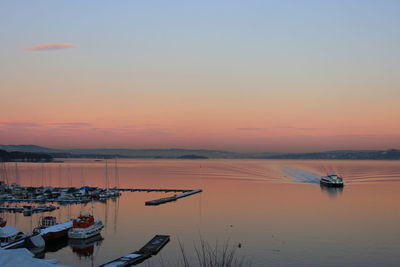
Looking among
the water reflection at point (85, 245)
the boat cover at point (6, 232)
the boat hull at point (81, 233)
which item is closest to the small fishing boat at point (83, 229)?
the boat hull at point (81, 233)

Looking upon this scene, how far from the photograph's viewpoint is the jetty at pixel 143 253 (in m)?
22.5

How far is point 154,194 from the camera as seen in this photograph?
64312 mm

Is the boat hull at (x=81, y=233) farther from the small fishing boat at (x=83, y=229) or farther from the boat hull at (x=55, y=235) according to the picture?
the boat hull at (x=55, y=235)

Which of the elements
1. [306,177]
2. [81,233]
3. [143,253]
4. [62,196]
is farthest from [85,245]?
[306,177]

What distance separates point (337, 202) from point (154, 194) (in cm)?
2811

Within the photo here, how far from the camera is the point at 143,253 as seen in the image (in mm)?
24703

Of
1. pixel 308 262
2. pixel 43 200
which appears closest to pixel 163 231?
pixel 308 262

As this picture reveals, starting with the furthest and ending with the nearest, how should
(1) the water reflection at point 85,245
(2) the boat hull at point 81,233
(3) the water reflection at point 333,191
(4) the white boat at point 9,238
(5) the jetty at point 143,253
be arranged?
Answer: (3) the water reflection at point 333,191 < (2) the boat hull at point 81,233 < (1) the water reflection at point 85,245 < (4) the white boat at point 9,238 < (5) the jetty at point 143,253

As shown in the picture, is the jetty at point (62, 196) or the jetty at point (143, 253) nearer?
the jetty at point (143, 253)

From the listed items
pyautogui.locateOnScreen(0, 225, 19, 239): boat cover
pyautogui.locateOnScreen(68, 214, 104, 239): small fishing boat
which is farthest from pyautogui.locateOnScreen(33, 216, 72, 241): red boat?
pyautogui.locateOnScreen(0, 225, 19, 239): boat cover

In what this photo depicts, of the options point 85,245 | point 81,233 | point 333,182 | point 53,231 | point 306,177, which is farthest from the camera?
point 306,177

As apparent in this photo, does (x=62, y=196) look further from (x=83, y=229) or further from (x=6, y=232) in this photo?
(x=6, y=232)

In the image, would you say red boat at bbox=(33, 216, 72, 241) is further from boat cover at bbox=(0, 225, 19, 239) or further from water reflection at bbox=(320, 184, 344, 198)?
water reflection at bbox=(320, 184, 344, 198)

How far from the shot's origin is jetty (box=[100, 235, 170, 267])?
22.5 metres
